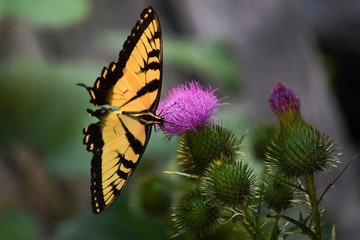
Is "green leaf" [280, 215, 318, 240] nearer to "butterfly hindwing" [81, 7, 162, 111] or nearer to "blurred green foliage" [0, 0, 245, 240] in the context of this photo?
"butterfly hindwing" [81, 7, 162, 111]

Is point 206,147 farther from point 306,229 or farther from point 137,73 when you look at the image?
point 306,229

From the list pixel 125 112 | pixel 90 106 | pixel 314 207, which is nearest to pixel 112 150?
pixel 125 112

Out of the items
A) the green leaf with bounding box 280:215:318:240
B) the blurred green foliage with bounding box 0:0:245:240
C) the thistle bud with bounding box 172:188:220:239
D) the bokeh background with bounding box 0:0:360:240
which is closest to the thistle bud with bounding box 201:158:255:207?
the thistle bud with bounding box 172:188:220:239

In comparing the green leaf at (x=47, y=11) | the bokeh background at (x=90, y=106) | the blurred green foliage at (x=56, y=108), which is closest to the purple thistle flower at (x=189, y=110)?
the bokeh background at (x=90, y=106)

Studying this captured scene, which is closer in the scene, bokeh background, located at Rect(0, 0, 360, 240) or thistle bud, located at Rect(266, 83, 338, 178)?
thistle bud, located at Rect(266, 83, 338, 178)

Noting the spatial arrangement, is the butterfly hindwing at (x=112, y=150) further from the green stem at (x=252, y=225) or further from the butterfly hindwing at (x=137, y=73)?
the green stem at (x=252, y=225)

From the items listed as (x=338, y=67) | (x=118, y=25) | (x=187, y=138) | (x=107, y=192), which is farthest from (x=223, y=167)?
(x=338, y=67)
